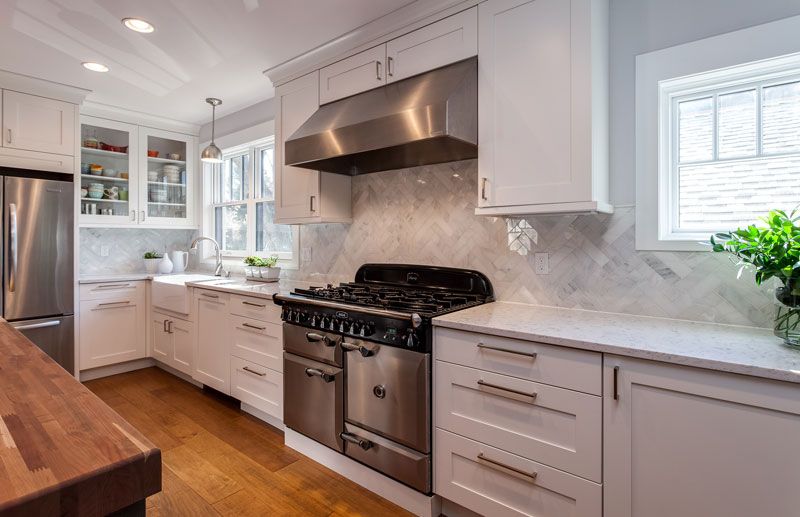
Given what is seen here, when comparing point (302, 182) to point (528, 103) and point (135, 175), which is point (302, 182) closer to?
point (528, 103)

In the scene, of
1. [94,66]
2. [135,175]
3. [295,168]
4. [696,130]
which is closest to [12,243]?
[135,175]

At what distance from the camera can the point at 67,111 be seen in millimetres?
3598

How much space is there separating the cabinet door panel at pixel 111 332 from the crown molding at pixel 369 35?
2.53 meters

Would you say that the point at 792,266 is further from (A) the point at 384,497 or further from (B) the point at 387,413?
(A) the point at 384,497

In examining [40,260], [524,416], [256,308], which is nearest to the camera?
[524,416]

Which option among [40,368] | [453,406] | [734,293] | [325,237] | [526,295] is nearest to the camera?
[40,368]

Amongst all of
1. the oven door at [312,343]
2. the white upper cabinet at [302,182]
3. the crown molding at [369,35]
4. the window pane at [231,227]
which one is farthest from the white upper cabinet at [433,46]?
the window pane at [231,227]

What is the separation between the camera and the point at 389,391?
204cm

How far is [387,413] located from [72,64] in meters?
3.31

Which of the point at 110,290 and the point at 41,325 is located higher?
the point at 110,290

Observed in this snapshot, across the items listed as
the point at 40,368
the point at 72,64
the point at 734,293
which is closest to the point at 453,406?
the point at 734,293

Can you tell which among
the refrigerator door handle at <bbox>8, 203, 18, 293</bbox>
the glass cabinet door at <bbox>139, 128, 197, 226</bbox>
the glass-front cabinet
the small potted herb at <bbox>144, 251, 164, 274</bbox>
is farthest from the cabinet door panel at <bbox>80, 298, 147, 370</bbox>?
the glass cabinet door at <bbox>139, 128, 197, 226</bbox>

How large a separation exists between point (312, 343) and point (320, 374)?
18cm

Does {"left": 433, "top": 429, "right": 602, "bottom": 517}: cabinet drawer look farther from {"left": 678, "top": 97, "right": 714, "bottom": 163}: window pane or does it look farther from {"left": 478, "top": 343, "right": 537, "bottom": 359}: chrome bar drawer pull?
{"left": 678, "top": 97, "right": 714, "bottom": 163}: window pane
